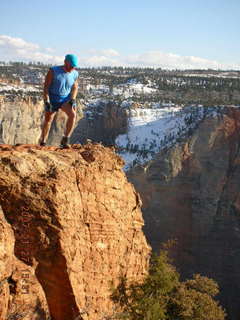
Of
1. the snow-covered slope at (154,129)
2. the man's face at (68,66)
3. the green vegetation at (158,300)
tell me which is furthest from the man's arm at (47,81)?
the snow-covered slope at (154,129)

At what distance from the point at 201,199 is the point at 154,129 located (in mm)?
15857

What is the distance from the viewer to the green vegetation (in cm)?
1129

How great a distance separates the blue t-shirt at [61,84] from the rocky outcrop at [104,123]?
174ft

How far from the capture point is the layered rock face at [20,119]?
2475 inches

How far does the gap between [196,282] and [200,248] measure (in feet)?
102

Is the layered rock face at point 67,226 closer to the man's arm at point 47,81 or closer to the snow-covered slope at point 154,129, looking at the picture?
the man's arm at point 47,81

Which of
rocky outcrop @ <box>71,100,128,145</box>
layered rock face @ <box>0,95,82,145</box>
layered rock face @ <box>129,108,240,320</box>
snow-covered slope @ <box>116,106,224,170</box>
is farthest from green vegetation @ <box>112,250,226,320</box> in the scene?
rocky outcrop @ <box>71,100,128,145</box>

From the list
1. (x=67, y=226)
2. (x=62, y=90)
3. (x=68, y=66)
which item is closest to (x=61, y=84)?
(x=62, y=90)

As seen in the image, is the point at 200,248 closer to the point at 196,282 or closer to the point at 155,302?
the point at 196,282

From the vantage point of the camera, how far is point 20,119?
63.8 metres

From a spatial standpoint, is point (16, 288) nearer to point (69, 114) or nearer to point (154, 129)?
point (69, 114)

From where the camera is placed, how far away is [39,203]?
9531 millimetres

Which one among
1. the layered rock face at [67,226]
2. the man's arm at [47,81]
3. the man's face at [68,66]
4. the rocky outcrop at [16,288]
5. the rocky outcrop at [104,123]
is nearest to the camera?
the rocky outcrop at [16,288]

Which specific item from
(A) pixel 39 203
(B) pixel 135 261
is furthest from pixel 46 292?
(B) pixel 135 261
